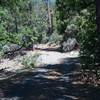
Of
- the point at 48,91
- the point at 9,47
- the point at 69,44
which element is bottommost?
the point at 69,44

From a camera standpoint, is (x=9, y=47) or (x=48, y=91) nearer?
(x=48, y=91)

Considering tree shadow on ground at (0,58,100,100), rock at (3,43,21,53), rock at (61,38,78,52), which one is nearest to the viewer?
tree shadow on ground at (0,58,100,100)

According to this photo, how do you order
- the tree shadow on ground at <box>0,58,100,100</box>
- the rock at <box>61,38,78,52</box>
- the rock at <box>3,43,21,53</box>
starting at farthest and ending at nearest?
the rock at <box>61,38,78,52</box>, the rock at <box>3,43,21,53</box>, the tree shadow on ground at <box>0,58,100,100</box>

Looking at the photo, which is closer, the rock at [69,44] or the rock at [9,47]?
the rock at [9,47]

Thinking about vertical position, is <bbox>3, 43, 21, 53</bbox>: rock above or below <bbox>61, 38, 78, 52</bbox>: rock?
above

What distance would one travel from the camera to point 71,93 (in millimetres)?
11477

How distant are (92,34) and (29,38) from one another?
1080 cm

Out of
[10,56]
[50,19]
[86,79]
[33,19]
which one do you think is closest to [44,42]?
[50,19]

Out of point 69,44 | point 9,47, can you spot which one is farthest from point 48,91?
point 69,44

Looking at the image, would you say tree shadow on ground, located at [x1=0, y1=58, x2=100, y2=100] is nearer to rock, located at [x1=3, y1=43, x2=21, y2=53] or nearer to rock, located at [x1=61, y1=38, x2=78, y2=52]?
rock, located at [x1=3, y1=43, x2=21, y2=53]

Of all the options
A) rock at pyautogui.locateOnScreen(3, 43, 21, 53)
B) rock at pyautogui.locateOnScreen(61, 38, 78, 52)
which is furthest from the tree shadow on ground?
rock at pyautogui.locateOnScreen(61, 38, 78, 52)

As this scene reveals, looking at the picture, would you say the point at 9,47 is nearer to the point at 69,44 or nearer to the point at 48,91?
the point at 69,44

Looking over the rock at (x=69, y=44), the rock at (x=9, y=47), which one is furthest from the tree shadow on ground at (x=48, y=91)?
the rock at (x=69, y=44)

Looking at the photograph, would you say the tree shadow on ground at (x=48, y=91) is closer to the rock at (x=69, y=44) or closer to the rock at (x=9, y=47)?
the rock at (x=9, y=47)
